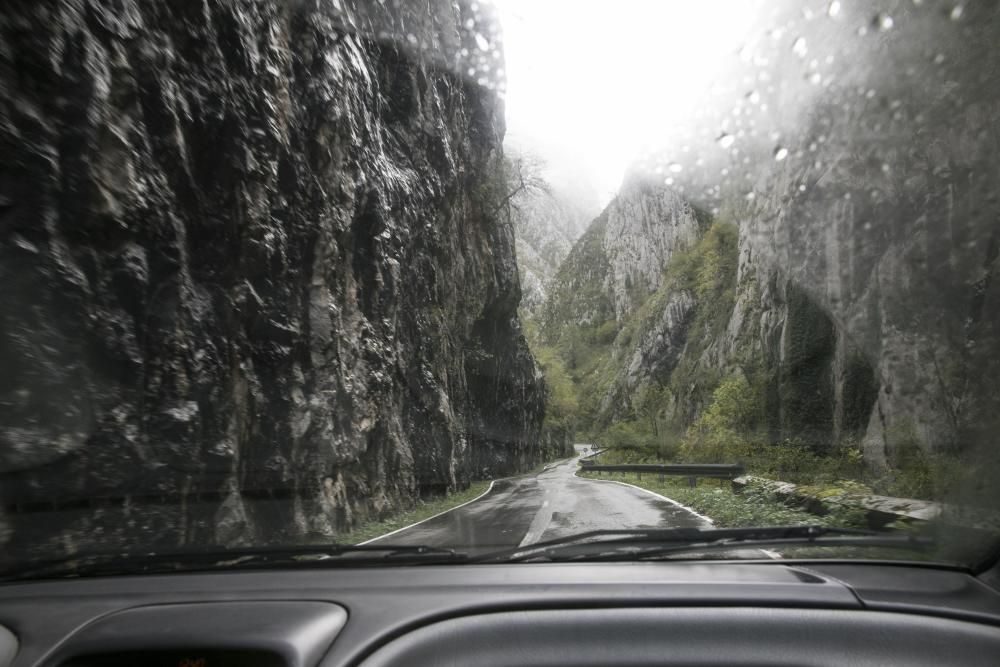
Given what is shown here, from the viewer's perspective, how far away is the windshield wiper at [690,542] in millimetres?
2609

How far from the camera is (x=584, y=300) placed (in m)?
10.3

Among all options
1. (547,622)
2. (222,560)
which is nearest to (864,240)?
(547,622)

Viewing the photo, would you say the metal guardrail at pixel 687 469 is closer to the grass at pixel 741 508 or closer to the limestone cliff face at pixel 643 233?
the grass at pixel 741 508

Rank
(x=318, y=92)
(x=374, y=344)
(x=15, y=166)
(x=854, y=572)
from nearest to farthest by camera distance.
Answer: (x=854, y=572), (x=15, y=166), (x=318, y=92), (x=374, y=344)

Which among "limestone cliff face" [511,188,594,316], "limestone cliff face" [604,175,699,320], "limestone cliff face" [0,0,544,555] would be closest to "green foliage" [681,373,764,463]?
"limestone cliff face" [604,175,699,320]

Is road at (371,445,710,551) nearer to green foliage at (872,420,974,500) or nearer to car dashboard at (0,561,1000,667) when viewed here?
car dashboard at (0,561,1000,667)

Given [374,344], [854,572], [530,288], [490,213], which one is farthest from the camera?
[530,288]

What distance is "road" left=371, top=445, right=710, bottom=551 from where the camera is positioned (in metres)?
3.06

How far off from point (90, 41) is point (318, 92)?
4.93m

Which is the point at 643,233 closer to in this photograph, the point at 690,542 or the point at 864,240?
the point at 864,240

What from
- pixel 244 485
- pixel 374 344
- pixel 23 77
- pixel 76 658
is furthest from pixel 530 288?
pixel 76 658

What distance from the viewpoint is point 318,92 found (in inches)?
399

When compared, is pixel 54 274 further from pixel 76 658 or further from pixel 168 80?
pixel 76 658

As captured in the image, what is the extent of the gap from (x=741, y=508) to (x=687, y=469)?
1825mm
